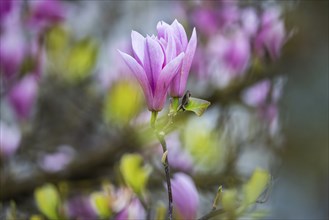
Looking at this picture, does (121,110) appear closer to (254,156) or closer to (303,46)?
(254,156)

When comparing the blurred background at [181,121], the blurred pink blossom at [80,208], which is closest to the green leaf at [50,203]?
the blurred background at [181,121]

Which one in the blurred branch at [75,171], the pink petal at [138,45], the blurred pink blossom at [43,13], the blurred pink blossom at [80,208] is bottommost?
the blurred pink blossom at [80,208]

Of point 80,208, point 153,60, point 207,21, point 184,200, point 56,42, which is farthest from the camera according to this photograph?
point 56,42

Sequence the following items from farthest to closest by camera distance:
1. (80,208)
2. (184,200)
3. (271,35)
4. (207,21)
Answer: (207,21), (80,208), (271,35), (184,200)

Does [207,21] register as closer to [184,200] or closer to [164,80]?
[184,200]

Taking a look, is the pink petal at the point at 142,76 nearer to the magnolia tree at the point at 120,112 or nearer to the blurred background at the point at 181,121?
the blurred background at the point at 181,121

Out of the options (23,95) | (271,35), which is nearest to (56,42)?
(23,95)

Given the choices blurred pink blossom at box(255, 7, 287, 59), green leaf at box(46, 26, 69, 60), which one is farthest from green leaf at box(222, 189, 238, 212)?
green leaf at box(46, 26, 69, 60)
